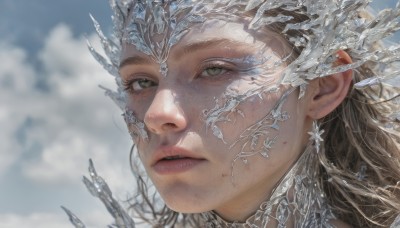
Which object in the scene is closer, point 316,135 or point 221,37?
point 221,37

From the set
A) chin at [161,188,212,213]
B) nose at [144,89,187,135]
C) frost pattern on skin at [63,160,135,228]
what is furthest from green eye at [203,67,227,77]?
frost pattern on skin at [63,160,135,228]

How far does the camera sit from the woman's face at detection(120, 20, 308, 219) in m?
2.08

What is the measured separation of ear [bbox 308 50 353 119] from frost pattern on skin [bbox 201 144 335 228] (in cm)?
13

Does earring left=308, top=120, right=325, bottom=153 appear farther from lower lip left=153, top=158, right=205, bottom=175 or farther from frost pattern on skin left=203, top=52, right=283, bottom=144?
lower lip left=153, top=158, right=205, bottom=175

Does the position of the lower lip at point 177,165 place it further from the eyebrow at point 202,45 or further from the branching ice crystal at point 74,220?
the branching ice crystal at point 74,220

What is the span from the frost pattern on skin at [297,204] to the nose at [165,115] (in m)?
0.44

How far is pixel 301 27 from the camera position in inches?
88.4

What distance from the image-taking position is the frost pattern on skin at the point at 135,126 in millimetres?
2238

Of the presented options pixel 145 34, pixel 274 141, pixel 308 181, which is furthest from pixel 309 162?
pixel 145 34

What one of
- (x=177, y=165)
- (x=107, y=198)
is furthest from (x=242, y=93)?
(x=107, y=198)

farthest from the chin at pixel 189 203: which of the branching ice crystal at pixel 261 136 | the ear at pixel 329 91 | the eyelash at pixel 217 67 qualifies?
the ear at pixel 329 91

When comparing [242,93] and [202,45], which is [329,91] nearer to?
[242,93]

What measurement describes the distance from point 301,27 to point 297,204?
61 centimetres

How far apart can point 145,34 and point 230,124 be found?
437 mm
